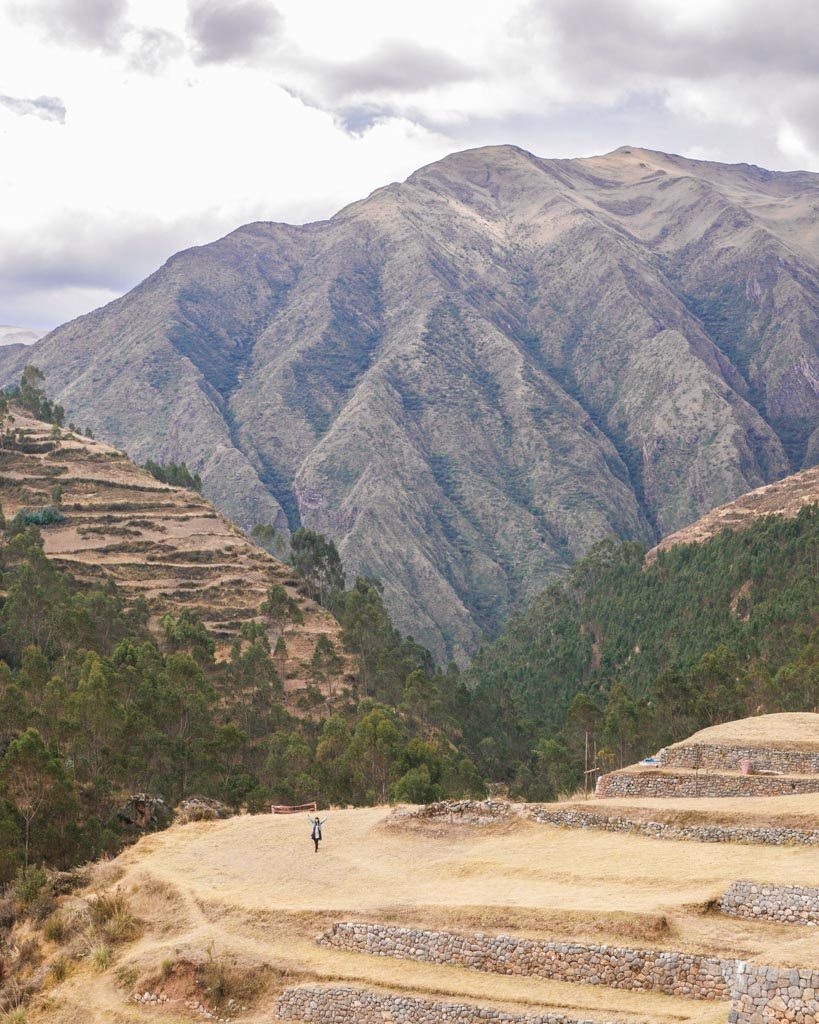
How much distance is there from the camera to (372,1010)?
24594 mm

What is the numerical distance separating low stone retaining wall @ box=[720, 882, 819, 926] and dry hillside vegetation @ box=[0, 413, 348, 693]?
242 ft

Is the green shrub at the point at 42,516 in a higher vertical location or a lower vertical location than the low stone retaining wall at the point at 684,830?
higher

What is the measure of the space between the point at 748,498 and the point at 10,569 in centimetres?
11541

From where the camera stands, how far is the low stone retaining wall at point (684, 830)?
30609 millimetres

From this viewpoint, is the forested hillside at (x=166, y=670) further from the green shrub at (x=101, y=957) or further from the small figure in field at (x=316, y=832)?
the small figure in field at (x=316, y=832)

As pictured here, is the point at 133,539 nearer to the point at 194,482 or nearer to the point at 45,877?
the point at 194,482

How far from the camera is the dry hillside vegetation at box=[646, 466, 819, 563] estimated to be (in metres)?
154

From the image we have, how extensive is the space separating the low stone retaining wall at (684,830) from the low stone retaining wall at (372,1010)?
1107 cm

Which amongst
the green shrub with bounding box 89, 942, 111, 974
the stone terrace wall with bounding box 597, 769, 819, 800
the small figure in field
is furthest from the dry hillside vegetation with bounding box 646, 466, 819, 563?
the green shrub with bounding box 89, 942, 111, 974

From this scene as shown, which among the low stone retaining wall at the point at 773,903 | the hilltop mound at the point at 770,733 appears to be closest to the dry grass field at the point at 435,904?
the low stone retaining wall at the point at 773,903

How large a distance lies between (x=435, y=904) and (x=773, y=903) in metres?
8.04

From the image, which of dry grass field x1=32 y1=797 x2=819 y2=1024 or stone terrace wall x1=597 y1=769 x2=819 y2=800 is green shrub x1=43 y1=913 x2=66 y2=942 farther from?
stone terrace wall x1=597 y1=769 x2=819 y2=800

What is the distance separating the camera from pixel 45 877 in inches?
1441

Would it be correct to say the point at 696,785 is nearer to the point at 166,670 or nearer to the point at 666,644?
the point at 166,670
